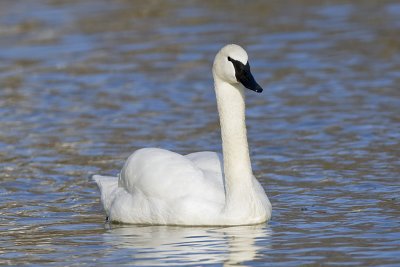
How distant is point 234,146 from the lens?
1072cm

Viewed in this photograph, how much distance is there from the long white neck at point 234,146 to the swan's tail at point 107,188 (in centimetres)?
120

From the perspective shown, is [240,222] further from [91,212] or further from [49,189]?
[49,189]

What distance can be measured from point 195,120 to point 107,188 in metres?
4.01

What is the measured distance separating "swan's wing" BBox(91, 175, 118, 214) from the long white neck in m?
1.20

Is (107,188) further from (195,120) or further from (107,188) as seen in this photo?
(195,120)

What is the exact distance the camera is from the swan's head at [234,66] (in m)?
10.3

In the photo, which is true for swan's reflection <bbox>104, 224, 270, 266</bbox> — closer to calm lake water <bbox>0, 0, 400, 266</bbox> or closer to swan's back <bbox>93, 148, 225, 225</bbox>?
calm lake water <bbox>0, 0, 400, 266</bbox>

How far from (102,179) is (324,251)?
3.07 metres

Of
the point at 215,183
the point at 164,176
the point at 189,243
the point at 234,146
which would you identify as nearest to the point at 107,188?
the point at 164,176

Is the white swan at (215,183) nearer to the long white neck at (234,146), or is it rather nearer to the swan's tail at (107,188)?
the long white neck at (234,146)

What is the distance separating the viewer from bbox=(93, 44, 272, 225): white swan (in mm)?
10500

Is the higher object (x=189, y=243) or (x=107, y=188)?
(x=107, y=188)

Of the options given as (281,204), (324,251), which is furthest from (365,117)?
(324,251)

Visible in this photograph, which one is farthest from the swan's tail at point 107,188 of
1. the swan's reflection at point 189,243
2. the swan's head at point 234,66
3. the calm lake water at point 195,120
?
the swan's head at point 234,66
